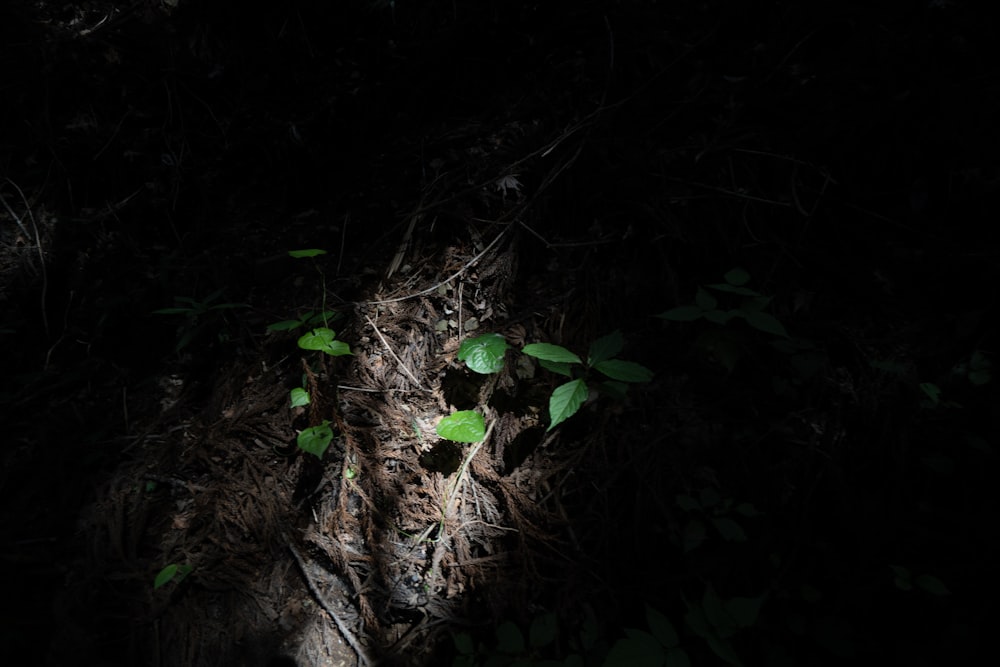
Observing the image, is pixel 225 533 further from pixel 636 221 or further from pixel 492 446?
pixel 636 221

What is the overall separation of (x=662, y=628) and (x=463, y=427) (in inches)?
32.9

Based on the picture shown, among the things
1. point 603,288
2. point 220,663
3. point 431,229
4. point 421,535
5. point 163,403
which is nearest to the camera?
point 220,663

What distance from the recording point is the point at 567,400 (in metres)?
1.47

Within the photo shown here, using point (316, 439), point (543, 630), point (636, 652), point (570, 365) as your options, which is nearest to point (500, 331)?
point (570, 365)

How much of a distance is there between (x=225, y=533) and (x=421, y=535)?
0.74 metres

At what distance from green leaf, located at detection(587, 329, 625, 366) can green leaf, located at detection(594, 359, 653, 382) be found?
0.08ft

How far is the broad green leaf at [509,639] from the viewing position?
4.30 ft

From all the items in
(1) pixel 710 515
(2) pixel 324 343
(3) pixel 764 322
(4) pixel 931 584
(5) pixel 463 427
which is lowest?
(4) pixel 931 584

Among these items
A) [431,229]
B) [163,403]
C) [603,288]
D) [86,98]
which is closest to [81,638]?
[163,403]

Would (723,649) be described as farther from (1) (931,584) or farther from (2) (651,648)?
(1) (931,584)

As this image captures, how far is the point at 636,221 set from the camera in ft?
6.40

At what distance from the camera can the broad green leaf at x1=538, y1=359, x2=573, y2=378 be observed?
157 cm

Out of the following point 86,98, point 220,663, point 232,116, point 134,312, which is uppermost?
point 86,98

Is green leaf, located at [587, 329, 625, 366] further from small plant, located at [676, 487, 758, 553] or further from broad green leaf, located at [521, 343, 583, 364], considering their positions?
small plant, located at [676, 487, 758, 553]
